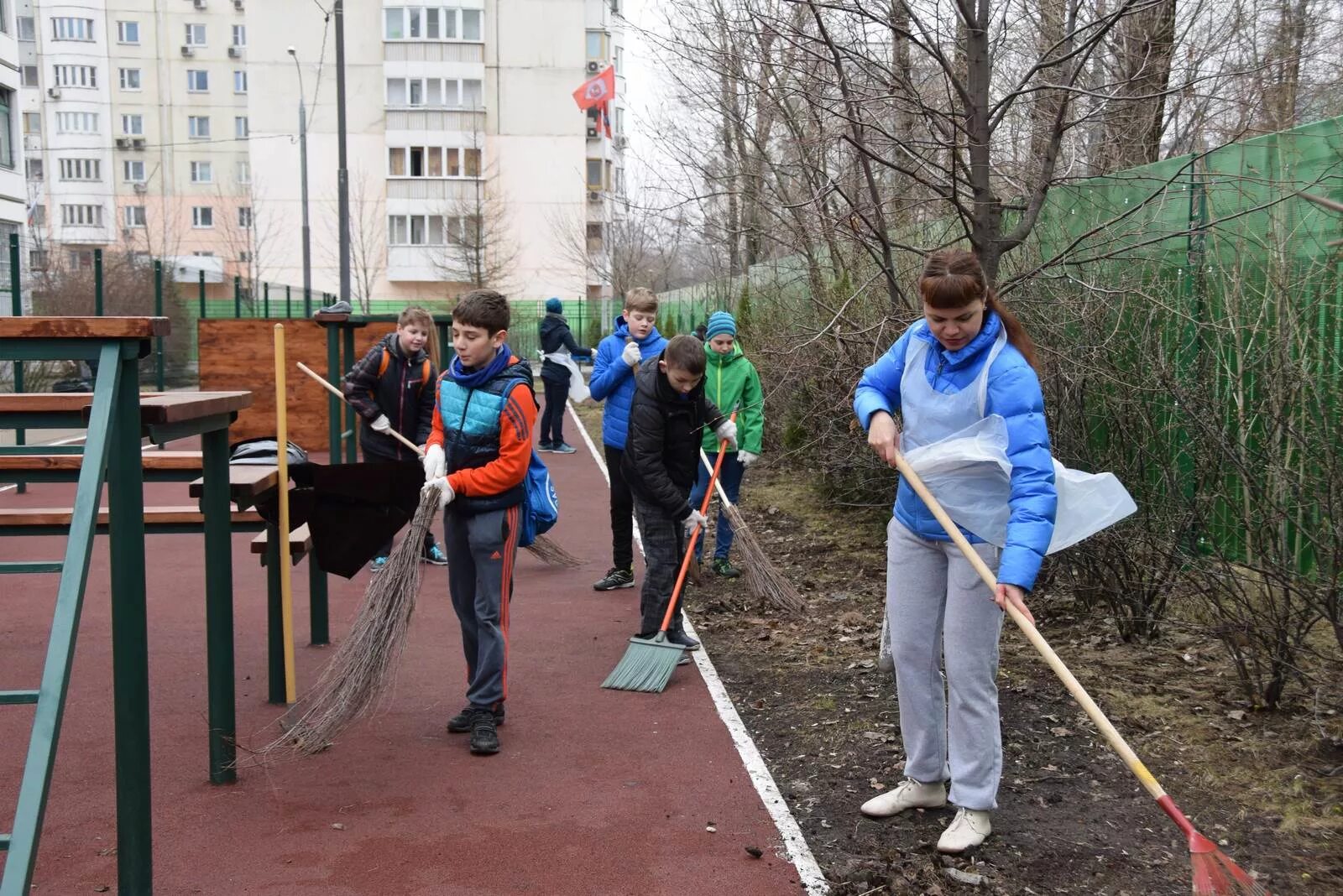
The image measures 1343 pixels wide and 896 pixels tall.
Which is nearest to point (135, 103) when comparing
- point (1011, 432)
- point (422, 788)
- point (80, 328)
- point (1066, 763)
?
point (422, 788)

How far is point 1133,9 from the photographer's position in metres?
5.57

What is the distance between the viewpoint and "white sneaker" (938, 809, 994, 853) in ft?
13.1

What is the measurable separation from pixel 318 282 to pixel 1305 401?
5310 centimetres

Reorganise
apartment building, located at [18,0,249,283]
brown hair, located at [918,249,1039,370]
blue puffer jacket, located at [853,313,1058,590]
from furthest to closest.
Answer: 1. apartment building, located at [18,0,249,283]
2. brown hair, located at [918,249,1039,370]
3. blue puffer jacket, located at [853,313,1058,590]

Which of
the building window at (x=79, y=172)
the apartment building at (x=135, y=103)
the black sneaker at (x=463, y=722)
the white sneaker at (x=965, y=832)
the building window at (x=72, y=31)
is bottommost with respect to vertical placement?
the black sneaker at (x=463, y=722)

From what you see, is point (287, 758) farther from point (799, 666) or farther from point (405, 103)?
point (405, 103)

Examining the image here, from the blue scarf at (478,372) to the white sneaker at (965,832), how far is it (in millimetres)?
2519

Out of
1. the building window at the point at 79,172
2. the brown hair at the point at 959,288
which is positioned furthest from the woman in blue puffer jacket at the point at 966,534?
the building window at the point at 79,172

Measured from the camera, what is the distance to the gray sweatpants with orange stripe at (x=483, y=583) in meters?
5.10

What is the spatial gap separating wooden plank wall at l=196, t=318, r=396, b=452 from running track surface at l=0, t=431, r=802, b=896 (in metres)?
7.47

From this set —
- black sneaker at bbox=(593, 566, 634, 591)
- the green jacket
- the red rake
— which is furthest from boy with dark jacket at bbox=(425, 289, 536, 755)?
the green jacket

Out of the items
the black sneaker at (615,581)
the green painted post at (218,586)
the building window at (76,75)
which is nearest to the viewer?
the green painted post at (218,586)

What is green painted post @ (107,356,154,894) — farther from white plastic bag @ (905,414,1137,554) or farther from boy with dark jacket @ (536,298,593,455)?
boy with dark jacket @ (536,298,593,455)

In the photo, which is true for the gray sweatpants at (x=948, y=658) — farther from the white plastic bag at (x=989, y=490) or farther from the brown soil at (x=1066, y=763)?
the brown soil at (x=1066, y=763)
